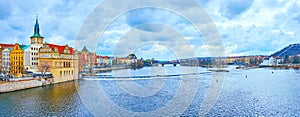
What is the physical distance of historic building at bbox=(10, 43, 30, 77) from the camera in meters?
41.2

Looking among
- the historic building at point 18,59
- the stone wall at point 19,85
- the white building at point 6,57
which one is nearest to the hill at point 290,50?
the historic building at point 18,59

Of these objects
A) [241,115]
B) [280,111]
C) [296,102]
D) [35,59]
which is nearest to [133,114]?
[241,115]

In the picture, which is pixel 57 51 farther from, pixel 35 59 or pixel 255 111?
pixel 255 111

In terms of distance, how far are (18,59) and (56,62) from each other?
27.4 feet

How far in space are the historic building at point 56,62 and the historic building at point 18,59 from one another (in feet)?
14.2

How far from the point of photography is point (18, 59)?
42062mm

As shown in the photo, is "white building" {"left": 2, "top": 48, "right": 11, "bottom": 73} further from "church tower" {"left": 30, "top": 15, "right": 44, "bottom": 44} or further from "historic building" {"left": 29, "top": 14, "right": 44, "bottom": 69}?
"church tower" {"left": 30, "top": 15, "right": 44, "bottom": 44}

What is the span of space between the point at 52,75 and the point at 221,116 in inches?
1090

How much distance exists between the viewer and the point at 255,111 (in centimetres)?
1784

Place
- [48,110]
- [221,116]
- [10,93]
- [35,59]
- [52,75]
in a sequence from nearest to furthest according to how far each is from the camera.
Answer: [221,116] < [48,110] < [10,93] < [52,75] < [35,59]

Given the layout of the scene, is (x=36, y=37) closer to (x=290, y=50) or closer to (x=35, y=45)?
(x=35, y=45)

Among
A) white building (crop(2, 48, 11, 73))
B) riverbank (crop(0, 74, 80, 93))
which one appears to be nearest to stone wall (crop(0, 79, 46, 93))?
riverbank (crop(0, 74, 80, 93))

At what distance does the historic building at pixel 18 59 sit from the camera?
4122 centimetres

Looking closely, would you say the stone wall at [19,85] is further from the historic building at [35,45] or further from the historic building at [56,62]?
the historic building at [35,45]
